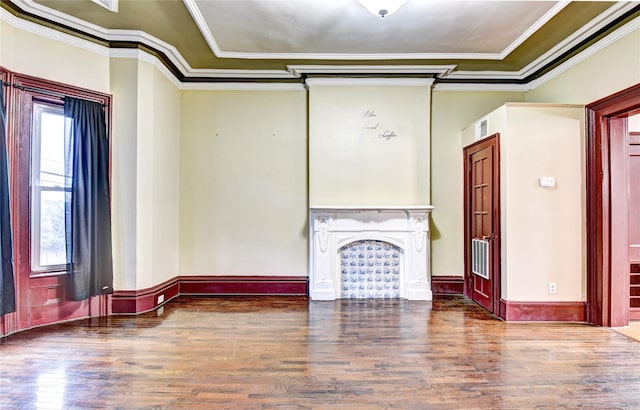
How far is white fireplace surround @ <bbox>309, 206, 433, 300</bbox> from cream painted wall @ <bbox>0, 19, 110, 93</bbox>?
117 inches

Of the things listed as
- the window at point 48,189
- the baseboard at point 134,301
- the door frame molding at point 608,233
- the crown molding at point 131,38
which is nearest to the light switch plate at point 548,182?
the door frame molding at point 608,233

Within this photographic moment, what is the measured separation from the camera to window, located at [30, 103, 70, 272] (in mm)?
3574

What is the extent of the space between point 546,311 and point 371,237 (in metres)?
2.12

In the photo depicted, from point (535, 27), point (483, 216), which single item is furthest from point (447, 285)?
point (535, 27)

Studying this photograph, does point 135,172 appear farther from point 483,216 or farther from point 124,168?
point 483,216

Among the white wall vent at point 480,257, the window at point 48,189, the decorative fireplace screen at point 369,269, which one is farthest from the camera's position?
the decorative fireplace screen at point 369,269

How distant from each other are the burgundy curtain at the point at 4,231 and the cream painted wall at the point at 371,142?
3.20 meters

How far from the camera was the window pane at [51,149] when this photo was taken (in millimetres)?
3625

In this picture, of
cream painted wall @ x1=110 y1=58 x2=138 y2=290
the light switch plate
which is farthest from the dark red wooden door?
cream painted wall @ x1=110 y1=58 x2=138 y2=290

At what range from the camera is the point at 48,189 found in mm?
3643

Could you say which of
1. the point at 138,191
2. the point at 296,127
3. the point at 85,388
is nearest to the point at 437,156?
the point at 296,127

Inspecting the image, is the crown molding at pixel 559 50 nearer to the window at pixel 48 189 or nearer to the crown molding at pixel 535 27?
the crown molding at pixel 535 27

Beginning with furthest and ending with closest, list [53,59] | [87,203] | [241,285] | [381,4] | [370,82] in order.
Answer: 1. [241,285]
2. [370,82]
3. [87,203]
4. [53,59]
5. [381,4]

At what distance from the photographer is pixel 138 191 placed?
4043 mm
